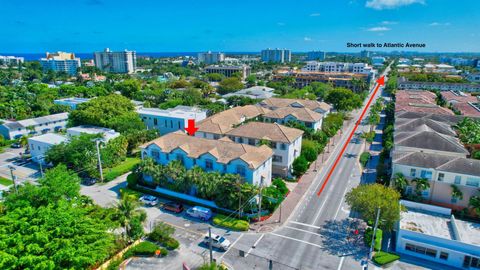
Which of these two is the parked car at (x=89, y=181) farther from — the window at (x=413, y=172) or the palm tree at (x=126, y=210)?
the window at (x=413, y=172)

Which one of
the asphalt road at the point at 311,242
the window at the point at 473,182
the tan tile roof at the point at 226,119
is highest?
the tan tile roof at the point at 226,119

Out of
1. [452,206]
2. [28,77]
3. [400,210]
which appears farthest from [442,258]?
[28,77]

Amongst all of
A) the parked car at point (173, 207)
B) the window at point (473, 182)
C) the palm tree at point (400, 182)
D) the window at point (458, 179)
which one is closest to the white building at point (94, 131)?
the parked car at point (173, 207)

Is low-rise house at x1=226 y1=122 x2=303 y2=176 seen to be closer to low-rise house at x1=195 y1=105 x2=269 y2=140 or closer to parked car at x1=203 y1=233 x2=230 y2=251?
low-rise house at x1=195 y1=105 x2=269 y2=140

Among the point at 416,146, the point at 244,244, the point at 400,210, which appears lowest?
the point at 244,244

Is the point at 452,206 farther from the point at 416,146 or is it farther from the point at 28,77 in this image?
the point at 28,77

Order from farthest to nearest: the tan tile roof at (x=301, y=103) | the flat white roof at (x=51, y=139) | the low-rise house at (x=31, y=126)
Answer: the tan tile roof at (x=301, y=103), the low-rise house at (x=31, y=126), the flat white roof at (x=51, y=139)

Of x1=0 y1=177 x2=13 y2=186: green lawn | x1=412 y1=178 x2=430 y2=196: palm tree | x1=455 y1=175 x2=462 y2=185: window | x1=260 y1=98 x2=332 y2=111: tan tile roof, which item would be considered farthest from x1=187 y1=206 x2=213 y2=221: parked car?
x1=260 y1=98 x2=332 y2=111: tan tile roof
